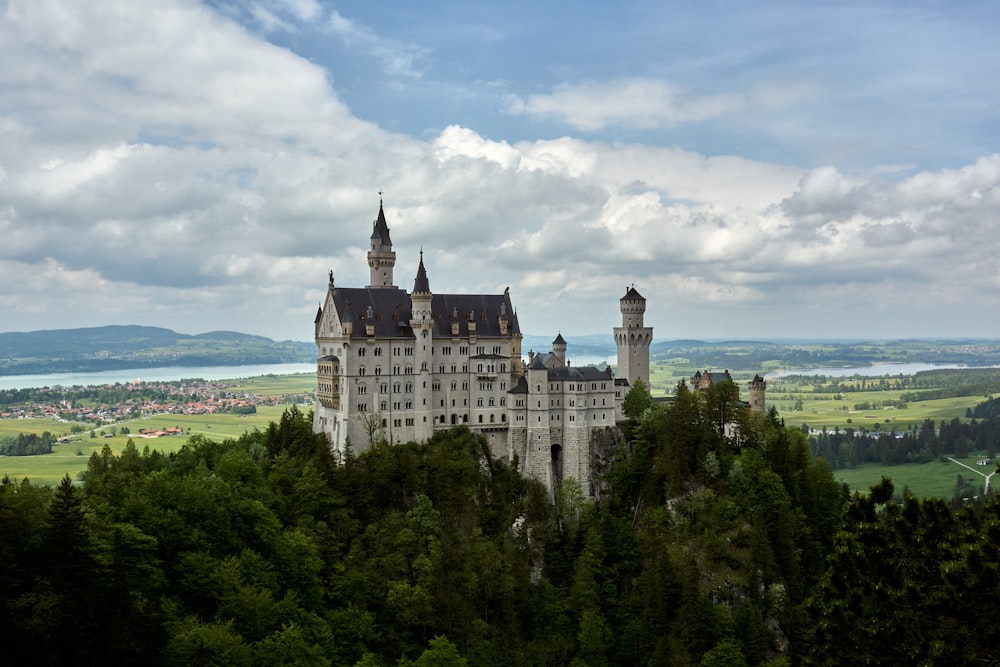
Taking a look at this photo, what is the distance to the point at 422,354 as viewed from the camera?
82.5m

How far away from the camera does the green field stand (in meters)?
123

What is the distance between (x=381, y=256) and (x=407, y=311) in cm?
815

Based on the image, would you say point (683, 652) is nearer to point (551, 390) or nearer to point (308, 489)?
point (551, 390)

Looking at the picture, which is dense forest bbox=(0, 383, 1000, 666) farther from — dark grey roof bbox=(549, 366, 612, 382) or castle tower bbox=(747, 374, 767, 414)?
castle tower bbox=(747, 374, 767, 414)

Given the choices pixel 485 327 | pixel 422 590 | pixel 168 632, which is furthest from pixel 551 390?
pixel 168 632

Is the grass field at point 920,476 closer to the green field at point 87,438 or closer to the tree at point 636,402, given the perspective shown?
the tree at point 636,402

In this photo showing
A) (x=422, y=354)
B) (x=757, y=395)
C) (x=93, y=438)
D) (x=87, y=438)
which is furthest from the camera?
(x=93, y=438)

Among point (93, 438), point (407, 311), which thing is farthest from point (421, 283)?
point (93, 438)

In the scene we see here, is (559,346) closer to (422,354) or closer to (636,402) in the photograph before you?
(636,402)

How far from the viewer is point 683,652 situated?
224ft

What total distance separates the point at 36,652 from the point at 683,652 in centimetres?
4861

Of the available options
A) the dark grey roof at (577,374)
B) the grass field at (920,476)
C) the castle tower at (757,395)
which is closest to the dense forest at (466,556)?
the dark grey roof at (577,374)

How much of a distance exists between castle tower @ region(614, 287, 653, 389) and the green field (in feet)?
160

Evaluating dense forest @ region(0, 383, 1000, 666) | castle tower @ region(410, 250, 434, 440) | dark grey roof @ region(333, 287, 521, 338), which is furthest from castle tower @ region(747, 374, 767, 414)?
castle tower @ region(410, 250, 434, 440)
